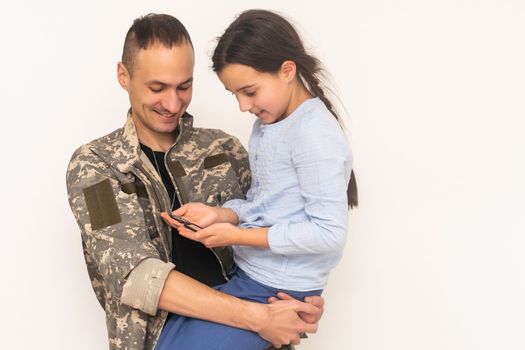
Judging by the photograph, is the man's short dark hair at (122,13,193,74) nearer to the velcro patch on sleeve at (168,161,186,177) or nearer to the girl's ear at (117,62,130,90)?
the girl's ear at (117,62,130,90)

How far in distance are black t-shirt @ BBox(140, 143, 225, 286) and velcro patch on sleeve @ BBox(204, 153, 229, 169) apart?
0.13 metres

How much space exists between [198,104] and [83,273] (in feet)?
2.62

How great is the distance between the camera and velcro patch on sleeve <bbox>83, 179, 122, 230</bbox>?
5.38 feet

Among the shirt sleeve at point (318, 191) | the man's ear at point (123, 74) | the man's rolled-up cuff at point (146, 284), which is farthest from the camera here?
the man's ear at point (123, 74)

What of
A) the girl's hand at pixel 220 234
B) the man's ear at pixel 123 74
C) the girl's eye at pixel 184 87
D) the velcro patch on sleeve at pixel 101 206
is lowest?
the girl's hand at pixel 220 234

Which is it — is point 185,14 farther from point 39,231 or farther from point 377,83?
point 39,231

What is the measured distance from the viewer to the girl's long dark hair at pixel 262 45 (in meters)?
1.51

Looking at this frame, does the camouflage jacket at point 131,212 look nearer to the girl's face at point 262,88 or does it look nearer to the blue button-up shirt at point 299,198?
the blue button-up shirt at point 299,198

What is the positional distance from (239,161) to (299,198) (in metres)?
0.53

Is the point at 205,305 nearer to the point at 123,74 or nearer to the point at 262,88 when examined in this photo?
the point at 262,88

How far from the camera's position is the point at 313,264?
1.62m

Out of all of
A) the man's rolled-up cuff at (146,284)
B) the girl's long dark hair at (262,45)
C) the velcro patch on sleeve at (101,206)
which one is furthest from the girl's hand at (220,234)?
the girl's long dark hair at (262,45)

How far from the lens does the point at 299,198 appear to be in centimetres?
156

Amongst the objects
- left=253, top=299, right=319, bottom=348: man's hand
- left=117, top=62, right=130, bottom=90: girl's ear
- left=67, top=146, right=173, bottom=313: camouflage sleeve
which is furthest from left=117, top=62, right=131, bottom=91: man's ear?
left=253, top=299, right=319, bottom=348: man's hand
